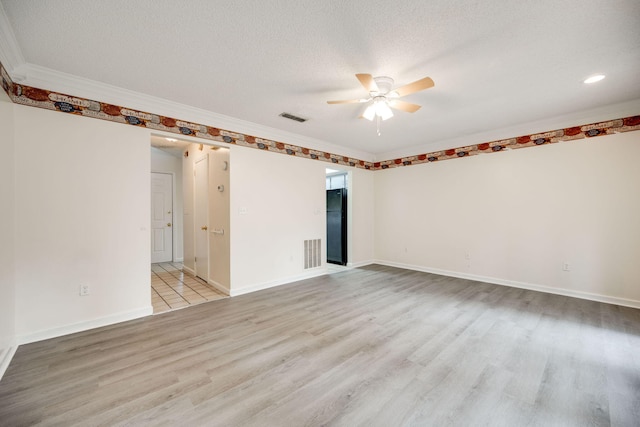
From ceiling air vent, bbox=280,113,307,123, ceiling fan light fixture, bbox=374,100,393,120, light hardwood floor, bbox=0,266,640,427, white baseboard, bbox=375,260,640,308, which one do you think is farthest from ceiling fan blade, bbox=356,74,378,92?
white baseboard, bbox=375,260,640,308

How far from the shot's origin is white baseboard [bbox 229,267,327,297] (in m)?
3.86

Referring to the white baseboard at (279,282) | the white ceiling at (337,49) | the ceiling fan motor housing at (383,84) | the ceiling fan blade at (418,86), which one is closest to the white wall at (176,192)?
the white baseboard at (279,282)

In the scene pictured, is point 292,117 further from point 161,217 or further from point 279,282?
point 161,217

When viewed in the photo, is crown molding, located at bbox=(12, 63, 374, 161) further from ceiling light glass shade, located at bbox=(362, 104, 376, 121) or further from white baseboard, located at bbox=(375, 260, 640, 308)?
white baseboard, located at bbox=(375, 260, 640, 308)

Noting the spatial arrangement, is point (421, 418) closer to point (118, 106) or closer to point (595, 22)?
point (595, 22)

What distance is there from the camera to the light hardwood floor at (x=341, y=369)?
5.11ft

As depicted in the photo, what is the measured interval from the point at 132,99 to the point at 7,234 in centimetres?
180

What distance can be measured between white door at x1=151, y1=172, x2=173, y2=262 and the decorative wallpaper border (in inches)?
141

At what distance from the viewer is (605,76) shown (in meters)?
2.63

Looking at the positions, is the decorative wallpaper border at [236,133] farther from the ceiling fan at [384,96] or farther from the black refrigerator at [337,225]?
the ceiling fan at [384,96]

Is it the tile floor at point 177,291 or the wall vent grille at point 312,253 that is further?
the wall vent grille at point 312,253

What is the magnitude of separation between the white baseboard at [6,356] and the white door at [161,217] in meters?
4.12

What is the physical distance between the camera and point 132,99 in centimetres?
296

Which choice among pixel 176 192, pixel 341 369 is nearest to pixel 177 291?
pixel 341 369
